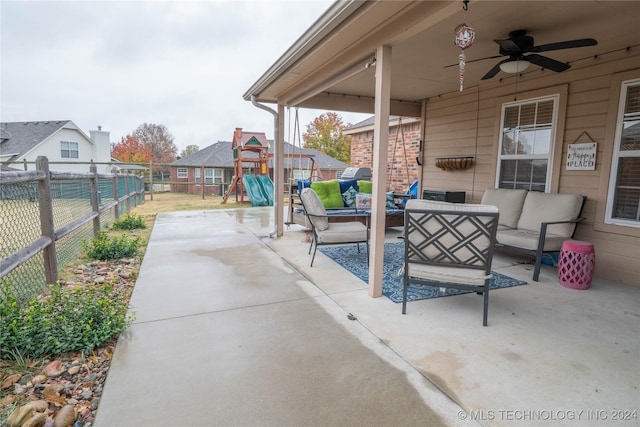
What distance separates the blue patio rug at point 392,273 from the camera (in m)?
3.28

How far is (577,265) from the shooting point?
11.3 ft

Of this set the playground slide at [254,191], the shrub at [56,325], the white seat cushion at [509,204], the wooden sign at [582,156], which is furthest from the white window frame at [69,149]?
the wooden sign at [582,156]

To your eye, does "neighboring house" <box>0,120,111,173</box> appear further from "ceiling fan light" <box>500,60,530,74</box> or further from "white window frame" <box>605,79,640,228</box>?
"white window frame" <box>605,79,640,228</box>

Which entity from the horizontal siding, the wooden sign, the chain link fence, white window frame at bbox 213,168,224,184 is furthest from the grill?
white window frame at bbox 213,168,224,184

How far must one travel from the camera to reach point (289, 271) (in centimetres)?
401

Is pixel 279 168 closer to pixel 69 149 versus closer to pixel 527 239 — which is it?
pixel 527 239

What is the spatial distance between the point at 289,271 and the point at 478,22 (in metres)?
3.22

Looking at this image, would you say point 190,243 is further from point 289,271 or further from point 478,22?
point 478,22

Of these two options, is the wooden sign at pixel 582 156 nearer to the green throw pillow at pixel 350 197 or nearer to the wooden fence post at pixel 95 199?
the green throw pillow at pixel 350 197

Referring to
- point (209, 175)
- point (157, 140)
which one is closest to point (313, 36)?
point (209, 175)

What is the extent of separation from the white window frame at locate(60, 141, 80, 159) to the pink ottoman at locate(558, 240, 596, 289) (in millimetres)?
24988

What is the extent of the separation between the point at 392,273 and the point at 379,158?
1.50 meters

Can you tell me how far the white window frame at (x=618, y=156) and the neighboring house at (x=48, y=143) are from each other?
22.4 m

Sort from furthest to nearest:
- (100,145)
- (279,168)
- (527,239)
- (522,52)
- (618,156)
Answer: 1. (100,145)
2. (279,168)
3. (527,239)
4. (618,156)
5. (522,52)
